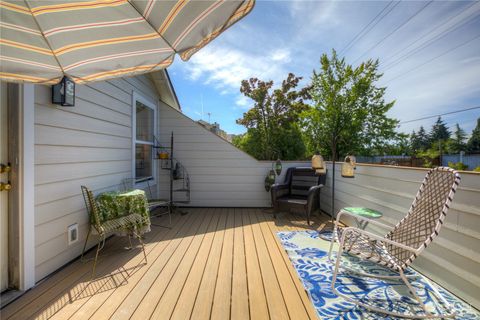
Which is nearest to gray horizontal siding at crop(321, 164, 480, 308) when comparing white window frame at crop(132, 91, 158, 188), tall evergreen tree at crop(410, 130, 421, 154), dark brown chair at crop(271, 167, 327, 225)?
dark brown chair at crop(271, 167, 327, 225)

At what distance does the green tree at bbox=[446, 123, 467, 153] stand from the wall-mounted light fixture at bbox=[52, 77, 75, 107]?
93.4ft

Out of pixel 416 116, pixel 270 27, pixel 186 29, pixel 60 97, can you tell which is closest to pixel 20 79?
pixel 60 97

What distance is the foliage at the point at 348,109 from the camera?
1138 cm

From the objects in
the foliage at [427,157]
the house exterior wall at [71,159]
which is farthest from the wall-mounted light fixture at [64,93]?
the foliage at [427,157]

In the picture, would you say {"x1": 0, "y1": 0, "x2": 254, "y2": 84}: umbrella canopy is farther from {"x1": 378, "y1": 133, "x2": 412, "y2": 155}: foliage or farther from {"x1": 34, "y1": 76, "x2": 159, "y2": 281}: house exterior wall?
{"x1": 378, "y1": 133, "x2": 412, "y2": 155}: foliage

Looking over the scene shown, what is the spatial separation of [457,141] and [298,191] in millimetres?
26718

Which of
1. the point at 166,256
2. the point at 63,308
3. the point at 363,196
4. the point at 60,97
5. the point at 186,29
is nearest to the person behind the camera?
the point at 186,29

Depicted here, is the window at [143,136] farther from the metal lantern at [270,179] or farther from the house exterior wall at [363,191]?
the metal lantern at [270,179]

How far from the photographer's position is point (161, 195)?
500cm

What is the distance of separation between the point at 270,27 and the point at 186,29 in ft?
16.7

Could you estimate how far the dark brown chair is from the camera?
12.5ft

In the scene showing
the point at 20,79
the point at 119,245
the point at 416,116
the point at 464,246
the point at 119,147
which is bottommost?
the point at 119,245

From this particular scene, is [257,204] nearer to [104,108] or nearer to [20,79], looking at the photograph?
[104,108]

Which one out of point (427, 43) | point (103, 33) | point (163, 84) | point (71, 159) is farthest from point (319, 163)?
point (427, 43)
